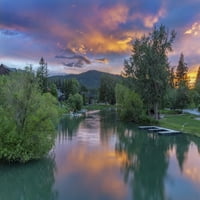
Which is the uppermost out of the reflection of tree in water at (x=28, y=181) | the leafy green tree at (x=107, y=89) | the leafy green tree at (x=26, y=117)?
the leafy green tree at (x=107, y=89)

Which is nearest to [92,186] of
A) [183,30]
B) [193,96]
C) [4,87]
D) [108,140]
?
[4,87]

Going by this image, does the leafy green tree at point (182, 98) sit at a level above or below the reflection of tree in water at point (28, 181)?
above

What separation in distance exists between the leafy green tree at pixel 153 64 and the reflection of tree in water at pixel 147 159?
31.3 ft

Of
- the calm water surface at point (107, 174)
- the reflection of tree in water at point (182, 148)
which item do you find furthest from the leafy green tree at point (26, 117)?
the reflection of tree in water at point (182, 148)

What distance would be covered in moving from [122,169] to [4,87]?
9938 mm

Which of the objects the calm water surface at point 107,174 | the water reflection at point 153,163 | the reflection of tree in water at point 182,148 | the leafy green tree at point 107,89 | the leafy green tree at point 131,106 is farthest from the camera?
the leafy green tree at point 107,89

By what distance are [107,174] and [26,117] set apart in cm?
670

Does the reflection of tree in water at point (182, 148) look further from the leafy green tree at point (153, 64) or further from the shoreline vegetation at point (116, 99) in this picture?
the leafy green tree at point (153, 64)

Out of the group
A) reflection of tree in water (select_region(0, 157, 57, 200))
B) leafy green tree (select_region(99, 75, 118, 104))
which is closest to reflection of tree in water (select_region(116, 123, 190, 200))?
reflection of tree in water (select_region(0, 157, 57, 200))

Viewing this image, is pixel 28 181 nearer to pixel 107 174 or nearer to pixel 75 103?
pixel 107 174

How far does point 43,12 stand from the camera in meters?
25.6

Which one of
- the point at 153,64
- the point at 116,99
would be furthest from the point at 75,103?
the point at 153,64

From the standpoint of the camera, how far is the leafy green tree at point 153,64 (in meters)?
41.7

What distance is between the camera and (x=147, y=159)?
2136cm
